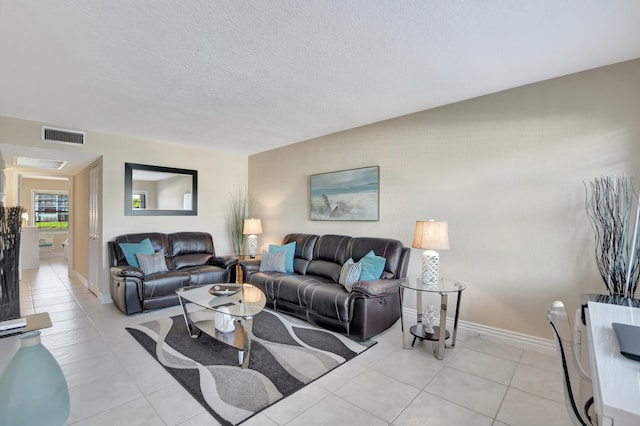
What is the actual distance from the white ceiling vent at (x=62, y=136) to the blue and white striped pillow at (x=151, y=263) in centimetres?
176

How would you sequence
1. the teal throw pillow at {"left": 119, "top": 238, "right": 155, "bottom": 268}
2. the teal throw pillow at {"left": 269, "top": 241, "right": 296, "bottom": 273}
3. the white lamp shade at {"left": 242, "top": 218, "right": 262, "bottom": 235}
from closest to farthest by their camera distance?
the teal throw pillow at {"left": 119, "top": 238, "right": 155, "bottom": 268} → the teal throw pillow at {"left": 269, "top": 241, "right": 296, "bottom": 273} → the white lamp shade at {"left": 242, "top": 218, "right": 262, "bottom": 235}

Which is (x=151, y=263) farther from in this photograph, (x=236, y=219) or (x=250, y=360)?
(x=250, y=360)

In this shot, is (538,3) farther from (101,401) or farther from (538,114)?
(101,401)

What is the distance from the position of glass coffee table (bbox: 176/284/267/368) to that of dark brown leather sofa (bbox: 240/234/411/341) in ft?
1.68

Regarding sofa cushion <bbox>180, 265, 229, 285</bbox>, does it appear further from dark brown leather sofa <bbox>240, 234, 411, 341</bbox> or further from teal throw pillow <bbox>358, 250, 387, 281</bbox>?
teal throw pillow <bbox>358, 250, 387, 281</bbox>

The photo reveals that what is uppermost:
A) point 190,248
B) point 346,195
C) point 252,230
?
point 346,195

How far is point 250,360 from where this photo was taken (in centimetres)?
265

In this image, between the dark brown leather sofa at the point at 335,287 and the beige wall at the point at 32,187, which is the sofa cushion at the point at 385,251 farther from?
the beige wall at the point at 32,187

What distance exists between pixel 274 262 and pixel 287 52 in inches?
111

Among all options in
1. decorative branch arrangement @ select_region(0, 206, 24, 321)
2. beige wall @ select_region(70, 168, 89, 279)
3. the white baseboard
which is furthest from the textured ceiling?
the white baseboard

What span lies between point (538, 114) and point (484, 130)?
47 centimetres

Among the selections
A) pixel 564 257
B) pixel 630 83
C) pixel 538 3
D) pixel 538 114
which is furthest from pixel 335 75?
pixel 564 257

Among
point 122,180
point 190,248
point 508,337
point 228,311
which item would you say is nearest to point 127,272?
point 190,248

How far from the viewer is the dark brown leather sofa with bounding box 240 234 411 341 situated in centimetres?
305
